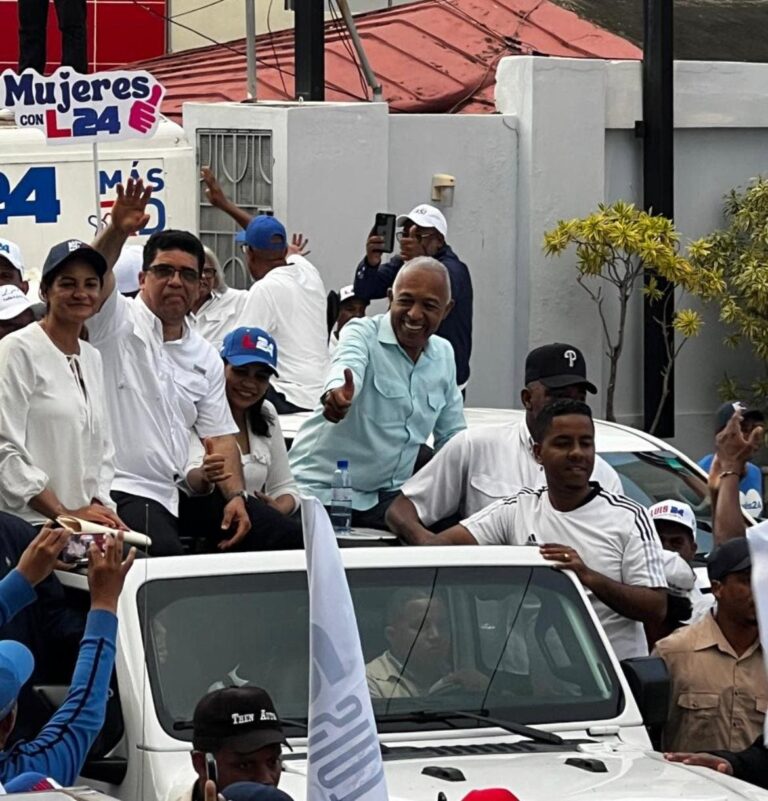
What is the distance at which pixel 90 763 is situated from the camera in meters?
5.06

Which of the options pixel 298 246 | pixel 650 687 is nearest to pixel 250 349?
pixel 650 687

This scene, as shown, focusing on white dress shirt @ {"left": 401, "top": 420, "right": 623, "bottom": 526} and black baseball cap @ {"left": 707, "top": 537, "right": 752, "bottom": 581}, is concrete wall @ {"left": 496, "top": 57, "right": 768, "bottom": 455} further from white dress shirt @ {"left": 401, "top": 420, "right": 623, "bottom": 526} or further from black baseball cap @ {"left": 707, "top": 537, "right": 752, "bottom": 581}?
black baseball cap @ {"left": 707, "top": 537, "right": 752, "bottom": 581}

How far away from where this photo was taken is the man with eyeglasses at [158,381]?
21.9 ft

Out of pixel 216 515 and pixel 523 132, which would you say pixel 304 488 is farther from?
pixel 523 132

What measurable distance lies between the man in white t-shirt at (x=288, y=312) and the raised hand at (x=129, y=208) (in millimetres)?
2826

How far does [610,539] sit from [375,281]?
5.80 m

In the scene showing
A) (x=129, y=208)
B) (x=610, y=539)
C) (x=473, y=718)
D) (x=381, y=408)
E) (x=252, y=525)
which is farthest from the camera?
(x=381, y=408)

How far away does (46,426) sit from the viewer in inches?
245

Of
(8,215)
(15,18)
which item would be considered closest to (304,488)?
(8,215)

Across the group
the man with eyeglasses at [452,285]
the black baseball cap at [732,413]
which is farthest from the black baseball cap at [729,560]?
the man with eyeglasses at [452,285]

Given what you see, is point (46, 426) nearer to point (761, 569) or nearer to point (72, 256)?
point (72, 256)

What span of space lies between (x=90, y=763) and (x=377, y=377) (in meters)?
2.54

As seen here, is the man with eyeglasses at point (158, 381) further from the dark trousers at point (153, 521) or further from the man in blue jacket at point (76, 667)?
the man in blue jacket at point (76, 667)

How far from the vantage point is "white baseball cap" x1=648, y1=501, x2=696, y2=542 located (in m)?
7.55
